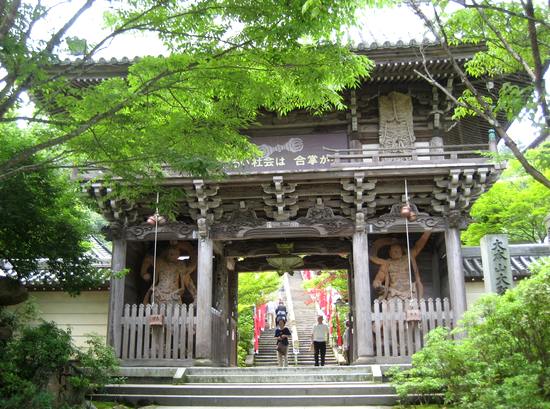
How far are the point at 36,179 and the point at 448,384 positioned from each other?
22.3ft

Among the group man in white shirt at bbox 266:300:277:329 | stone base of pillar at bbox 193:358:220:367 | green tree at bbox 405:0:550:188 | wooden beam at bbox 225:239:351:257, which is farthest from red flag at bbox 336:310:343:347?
green tree at bbox 405:0:550:188

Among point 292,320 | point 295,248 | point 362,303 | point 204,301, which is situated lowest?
point 362,303

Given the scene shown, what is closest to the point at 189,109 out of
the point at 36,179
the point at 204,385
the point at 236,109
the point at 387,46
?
the point at 236,109

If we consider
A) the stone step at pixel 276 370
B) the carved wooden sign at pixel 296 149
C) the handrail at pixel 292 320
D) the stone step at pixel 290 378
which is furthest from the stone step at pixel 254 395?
the handrail at pixel 292 320

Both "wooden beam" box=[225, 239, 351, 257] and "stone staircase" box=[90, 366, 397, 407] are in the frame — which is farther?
"wooden beam" box=[225, 239, 351, 257]

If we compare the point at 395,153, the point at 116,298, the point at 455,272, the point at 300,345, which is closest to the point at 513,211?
the point at 455,272

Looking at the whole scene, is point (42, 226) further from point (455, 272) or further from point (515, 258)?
point (515, 258)

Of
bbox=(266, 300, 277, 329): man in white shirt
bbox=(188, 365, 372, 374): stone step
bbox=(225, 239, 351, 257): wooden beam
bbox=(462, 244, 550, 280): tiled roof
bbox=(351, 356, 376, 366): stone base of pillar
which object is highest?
bbox=(225, 239, 351, 257): wooden beam

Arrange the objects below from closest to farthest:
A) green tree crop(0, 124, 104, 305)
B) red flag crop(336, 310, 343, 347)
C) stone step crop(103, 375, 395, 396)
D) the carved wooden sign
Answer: green tree crop(0, 124, 104, 305), stone step crop(103, 375, 395, 396), the carved wooden sign, red flag crop(336, 310, 343, 347)

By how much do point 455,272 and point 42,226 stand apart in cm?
826

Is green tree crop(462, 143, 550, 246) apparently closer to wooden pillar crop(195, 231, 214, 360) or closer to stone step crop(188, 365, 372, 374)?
stone step crop(188, 365, 372, 374)

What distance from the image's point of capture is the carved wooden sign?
41.9ft

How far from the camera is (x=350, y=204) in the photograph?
12.6 metres

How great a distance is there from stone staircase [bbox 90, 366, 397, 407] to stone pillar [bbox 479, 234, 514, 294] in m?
2.83
